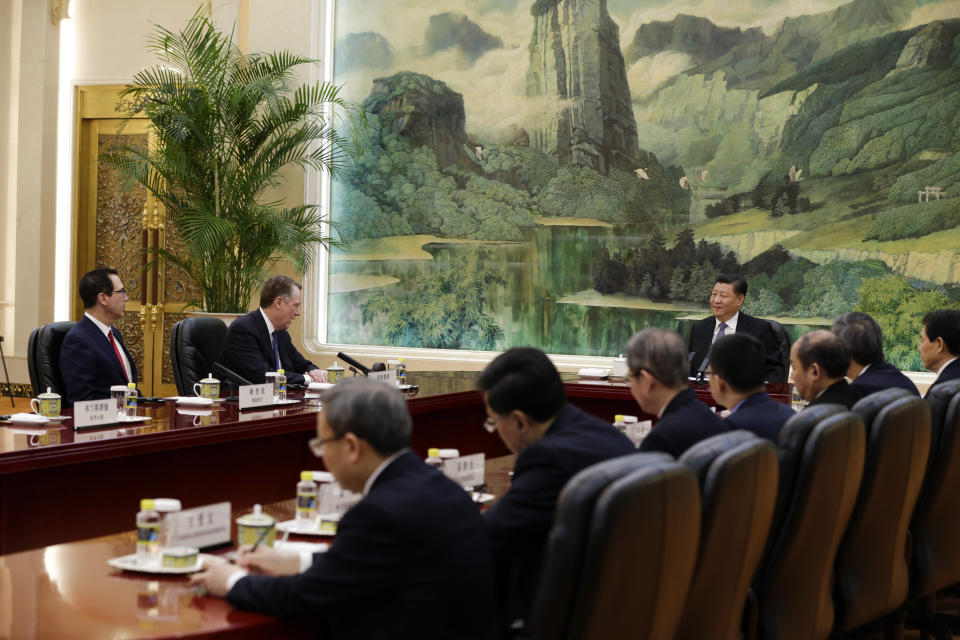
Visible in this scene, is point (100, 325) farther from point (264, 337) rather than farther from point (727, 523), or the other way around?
point (727, 523)

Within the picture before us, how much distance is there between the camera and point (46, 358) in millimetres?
4902

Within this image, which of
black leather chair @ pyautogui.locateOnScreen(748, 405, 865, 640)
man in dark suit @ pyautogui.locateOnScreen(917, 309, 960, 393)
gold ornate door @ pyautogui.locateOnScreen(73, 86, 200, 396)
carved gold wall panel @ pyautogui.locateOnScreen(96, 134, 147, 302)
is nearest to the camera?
black leather chair @ pyautogui.locateOnScreen(748, 405, 865, 640)

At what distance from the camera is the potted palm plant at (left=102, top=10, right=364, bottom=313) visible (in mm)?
7797

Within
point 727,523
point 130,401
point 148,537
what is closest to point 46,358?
point 130,401

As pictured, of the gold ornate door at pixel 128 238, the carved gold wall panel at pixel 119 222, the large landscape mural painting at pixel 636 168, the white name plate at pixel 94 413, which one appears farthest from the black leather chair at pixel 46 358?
the carved gold wall panel at pixel 119 222

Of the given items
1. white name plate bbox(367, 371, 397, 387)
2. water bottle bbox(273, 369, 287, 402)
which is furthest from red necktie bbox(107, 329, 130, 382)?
white name plate bbox(367, 371, 397, 387)

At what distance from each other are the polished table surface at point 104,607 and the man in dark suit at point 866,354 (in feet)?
9.69

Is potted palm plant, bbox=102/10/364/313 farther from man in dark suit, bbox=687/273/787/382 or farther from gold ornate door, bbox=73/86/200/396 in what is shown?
man in dark suit, bbox=687/273/787/382

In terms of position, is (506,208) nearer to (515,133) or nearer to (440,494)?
(515,133)

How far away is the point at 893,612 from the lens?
350 centimetres

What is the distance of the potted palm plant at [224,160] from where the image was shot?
780 cm

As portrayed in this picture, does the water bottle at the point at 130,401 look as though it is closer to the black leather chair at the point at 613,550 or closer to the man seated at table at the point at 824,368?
the man seated at table at the point at 824,368

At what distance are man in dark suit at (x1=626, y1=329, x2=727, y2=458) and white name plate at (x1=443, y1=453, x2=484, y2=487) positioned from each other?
490 millimetres

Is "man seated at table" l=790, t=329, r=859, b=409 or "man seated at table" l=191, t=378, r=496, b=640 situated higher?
"man seated at table" l=790, t=329, r=859, b=409
